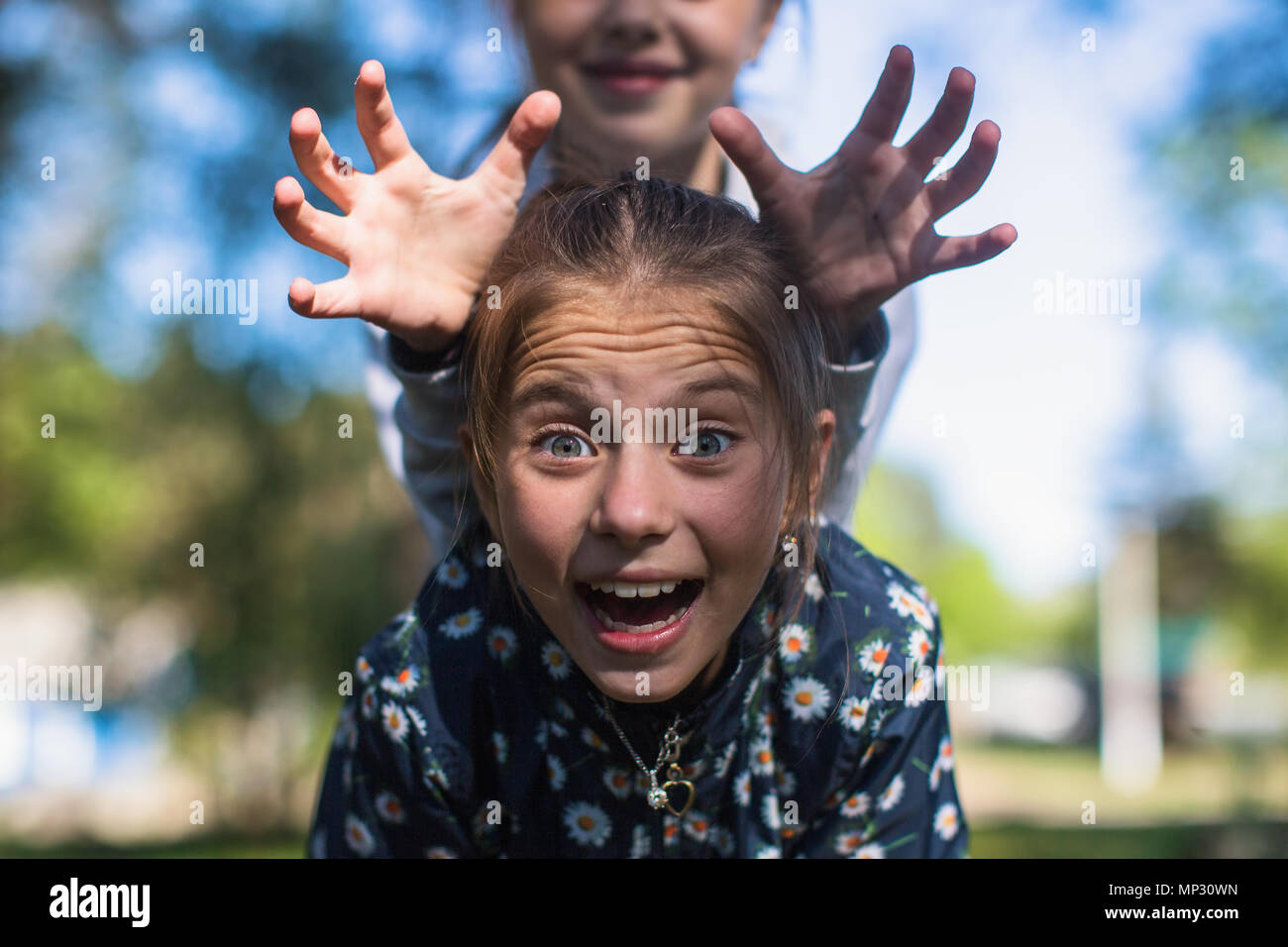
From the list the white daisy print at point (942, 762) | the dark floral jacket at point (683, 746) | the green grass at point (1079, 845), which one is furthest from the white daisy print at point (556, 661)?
the green grass at point (1079, 845)

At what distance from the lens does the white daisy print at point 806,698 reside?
1965 mm

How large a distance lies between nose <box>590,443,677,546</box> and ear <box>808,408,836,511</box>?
1.25ft

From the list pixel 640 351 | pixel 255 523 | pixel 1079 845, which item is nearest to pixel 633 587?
pixel 640 351

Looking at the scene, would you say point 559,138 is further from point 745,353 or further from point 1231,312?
point 1231,312

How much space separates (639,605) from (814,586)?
0.43 meters

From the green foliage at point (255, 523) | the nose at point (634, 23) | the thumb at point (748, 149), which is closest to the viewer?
the thumb at point (748, 149)

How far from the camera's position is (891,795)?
199 cm

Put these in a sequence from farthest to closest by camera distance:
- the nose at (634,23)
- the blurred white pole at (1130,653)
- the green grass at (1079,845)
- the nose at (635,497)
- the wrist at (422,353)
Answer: the blurred white pole at (1130,653), the green grass at (1079,845), the nose at (634,23), the wrist at (422,353), the nose at (635,497)

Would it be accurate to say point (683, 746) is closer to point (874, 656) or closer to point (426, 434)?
point (874, 656)

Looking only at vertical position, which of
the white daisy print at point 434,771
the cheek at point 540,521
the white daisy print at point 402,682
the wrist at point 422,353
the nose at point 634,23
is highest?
the nose at point 634,23

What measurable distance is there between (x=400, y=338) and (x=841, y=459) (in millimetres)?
878

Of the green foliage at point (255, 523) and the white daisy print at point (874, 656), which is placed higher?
the green foliage at point (255, 523)

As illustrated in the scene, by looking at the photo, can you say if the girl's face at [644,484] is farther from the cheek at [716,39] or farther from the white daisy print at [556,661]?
the cheek at [716,39]

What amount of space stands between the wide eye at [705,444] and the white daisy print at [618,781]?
2.20ft
